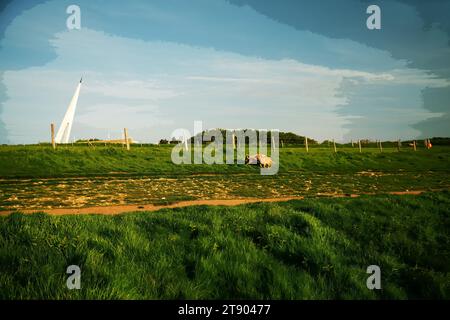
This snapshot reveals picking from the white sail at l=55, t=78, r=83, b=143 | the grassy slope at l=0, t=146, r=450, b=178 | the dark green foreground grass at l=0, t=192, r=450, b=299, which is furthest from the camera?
the white sail at l=55, t=78, r=83, b=143

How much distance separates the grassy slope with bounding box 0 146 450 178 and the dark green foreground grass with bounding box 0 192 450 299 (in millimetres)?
22549

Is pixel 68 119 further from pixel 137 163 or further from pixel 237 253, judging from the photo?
pixel 237 253

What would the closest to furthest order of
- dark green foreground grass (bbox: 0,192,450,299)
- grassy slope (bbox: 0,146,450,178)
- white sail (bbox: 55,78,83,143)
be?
dark green foreground grass (bbox: 0,192,450,299), grassy slope (bbox: 0,146,450,178), white sail (bbox: 55,78,83,143)

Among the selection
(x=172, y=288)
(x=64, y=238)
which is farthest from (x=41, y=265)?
(x=172, y=288)

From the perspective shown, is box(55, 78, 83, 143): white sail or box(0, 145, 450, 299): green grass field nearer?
box(0, 145, 450, 299): green grass field

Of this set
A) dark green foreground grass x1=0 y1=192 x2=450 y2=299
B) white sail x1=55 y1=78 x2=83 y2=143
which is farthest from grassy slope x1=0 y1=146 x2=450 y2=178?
white sail x1=55 y1=78 x2=83 y2=143

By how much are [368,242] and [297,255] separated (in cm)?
240

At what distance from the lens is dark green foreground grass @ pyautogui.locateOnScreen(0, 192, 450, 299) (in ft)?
14.7

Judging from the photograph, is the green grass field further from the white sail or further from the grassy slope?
the white sail

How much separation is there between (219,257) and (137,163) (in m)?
29.1

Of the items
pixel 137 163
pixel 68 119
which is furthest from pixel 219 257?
pixel 68 119

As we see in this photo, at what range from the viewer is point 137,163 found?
109 ft

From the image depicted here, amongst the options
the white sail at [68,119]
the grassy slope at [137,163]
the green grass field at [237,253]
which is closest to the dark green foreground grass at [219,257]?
the green grass field at [237,253]
